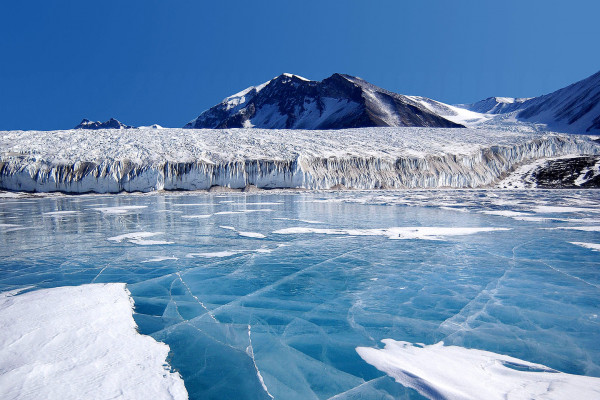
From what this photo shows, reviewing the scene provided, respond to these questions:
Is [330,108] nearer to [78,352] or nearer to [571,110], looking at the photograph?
[571,110]

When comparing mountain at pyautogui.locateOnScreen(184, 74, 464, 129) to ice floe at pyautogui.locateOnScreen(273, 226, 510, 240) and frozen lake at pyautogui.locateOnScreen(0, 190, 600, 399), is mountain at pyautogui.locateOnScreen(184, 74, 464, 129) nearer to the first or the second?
ice floe at pyautogui.locateOnScreen(273, 226, 510, 240)

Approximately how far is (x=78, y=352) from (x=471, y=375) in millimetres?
3423

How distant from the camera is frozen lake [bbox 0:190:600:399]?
3.15 m

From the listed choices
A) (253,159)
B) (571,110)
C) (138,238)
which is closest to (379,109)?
(571,110)

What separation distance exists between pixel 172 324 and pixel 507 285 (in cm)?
463

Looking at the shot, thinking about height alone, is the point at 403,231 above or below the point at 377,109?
below

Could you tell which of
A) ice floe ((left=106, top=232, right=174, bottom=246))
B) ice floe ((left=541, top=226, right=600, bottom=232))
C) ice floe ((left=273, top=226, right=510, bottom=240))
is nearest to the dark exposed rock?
ice floe ((left=541, top=226, right=600, bottom=232))

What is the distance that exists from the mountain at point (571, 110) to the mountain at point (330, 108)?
18031mm

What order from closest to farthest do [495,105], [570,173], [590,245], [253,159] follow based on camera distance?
[590,245]
[570,173]
[253,159]
[495,105]

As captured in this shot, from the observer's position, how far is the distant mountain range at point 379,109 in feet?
230

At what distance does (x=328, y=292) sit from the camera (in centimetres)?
500

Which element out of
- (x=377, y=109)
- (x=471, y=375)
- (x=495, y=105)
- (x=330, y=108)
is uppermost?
(x=495, y=105)

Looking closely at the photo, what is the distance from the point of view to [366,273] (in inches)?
229

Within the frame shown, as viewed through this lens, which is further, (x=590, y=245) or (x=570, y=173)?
(x=570, y=173)
